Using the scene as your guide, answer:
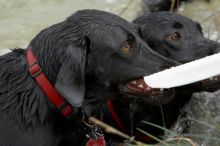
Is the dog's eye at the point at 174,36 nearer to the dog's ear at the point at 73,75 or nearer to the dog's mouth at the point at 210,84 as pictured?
the dog's mouth at the point at 210,84

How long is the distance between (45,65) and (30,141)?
1.92 feet

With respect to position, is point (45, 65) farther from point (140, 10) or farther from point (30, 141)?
point (140, 10)

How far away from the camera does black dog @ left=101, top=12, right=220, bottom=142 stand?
5273 mm

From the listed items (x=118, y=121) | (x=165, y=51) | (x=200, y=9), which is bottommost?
(x=200, y=9)

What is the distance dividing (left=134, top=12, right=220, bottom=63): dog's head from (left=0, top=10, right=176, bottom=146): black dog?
2.30 ft

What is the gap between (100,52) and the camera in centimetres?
455

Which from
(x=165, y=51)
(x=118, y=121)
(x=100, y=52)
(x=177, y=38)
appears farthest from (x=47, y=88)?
(x=177, y=38)

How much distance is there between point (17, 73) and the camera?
4.62 m

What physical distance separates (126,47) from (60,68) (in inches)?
20.7

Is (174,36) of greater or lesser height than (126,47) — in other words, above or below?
below

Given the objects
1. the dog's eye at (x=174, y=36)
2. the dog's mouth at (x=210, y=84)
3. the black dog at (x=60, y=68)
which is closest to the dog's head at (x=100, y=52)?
the black dog at (x=60, y=68)

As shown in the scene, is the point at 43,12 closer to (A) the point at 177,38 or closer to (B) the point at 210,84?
(A) the point at 177,38

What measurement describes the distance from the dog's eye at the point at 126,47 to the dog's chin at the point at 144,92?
244mm

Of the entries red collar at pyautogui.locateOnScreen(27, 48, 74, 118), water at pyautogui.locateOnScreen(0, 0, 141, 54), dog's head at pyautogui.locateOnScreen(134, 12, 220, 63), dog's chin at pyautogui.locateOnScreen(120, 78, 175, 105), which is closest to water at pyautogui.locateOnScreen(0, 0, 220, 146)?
water at pyautogui.locateOnScreen(0, 0, 141, 54)
